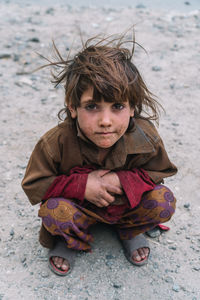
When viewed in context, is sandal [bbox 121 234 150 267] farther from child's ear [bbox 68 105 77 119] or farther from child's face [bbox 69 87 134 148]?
child's ear [bbox 68 105 77 119]

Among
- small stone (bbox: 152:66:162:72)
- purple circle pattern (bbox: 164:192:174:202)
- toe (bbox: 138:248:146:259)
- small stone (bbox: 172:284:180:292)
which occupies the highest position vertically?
purple circle pattern (bbox: 164:192:174:202)

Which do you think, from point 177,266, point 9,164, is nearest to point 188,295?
point 177,266

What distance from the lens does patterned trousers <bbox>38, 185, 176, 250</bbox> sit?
2229mm

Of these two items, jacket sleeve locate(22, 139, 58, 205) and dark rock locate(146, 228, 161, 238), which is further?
dark rock locate(146, 228, 161, 238)

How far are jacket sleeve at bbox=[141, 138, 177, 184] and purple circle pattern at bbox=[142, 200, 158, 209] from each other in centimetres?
13

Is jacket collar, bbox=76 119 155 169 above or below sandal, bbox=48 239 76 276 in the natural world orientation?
above

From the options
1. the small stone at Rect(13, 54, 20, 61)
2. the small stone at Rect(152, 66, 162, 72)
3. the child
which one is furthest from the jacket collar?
the small stone at Rect(13, 54, 20, 61)

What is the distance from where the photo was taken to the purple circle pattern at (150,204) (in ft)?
7.62

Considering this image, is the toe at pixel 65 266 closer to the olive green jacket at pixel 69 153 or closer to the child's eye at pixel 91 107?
the olive green jacket at pixel 69 153

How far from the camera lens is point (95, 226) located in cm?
274

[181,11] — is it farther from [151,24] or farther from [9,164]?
[9,164]

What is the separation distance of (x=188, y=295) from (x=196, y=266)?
0.25 m

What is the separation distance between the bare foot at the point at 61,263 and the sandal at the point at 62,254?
1cm

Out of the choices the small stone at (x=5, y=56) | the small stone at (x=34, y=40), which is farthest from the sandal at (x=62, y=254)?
the small stone at (x=34, y=40)
